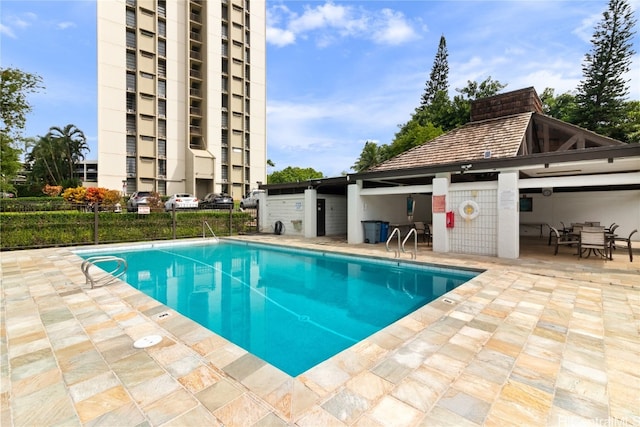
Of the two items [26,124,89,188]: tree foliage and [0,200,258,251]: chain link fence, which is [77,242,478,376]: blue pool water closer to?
[0,200,258,251]: chain link fence

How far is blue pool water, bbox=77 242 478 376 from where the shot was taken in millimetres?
4250

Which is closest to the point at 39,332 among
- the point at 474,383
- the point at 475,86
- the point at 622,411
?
the point at 474,383

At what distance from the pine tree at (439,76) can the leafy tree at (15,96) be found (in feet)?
119

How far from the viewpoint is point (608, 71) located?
23391 millimetres

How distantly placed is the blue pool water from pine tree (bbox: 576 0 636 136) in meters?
27.6

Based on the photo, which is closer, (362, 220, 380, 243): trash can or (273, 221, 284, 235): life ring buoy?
(362, 220, 380, 243): trash can

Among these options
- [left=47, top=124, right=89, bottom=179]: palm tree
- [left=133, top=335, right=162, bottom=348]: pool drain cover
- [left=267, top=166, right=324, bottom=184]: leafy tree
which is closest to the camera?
[left=133, top=335, right=162, bottom=348]: pool drain cover

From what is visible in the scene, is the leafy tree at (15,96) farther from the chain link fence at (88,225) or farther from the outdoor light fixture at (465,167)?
the outdoor light fixture at (465,167)

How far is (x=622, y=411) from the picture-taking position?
213 centimetres

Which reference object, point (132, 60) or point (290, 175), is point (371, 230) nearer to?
point (132, 60)

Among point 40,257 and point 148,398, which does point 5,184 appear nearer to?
point 40,257

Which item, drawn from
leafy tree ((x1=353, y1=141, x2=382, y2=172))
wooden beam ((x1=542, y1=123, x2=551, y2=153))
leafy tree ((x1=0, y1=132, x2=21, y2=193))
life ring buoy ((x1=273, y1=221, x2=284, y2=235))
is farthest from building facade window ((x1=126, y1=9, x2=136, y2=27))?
wooden beam ((x1=542, y1=123, x2=551, y2=153))

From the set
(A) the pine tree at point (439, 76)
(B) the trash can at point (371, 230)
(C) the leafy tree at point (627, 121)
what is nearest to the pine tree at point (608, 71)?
(C) the leafy tree at point (627, 121)

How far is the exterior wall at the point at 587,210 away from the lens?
41.5 ft
